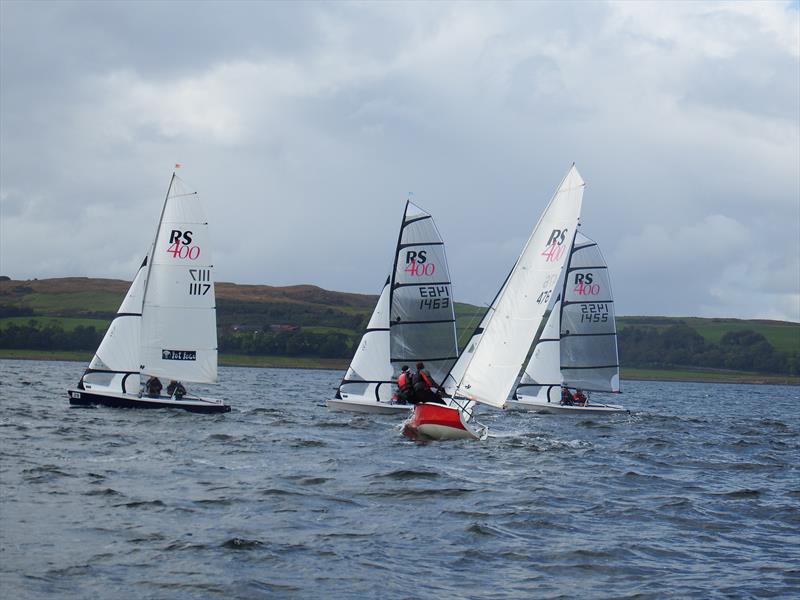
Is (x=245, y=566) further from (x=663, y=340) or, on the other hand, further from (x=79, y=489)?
(x=663, y=340)

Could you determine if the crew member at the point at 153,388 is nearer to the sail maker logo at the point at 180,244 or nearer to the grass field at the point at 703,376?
the sail maker logo at the point at 180,244

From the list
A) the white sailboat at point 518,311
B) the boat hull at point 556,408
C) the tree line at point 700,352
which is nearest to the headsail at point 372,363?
the boat hull at point 556,408

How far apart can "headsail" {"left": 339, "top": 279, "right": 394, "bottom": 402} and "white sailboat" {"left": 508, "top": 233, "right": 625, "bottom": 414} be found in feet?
32.3

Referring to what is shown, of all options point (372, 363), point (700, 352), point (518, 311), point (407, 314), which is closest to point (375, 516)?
point (518, 311)

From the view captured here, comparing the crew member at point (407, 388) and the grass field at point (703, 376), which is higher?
the crew member at point (407, 388)

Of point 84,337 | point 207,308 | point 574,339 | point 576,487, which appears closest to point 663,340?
point 84,337

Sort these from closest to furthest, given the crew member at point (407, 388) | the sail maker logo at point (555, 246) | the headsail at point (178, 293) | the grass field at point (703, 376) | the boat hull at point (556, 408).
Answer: the sail maker logo at point (555, 246) < the crew member at point (407, 388) < the headsail at point (178, 293) < the boat hull at point (556, 408) < the grass field at point (703, 376)

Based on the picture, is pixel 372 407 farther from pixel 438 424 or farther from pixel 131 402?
pixel 438 424

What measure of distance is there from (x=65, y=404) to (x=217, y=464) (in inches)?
752

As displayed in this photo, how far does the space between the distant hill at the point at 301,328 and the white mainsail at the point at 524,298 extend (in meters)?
86.3

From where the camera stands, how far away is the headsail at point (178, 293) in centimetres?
3741

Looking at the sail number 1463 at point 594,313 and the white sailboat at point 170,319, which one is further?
the sail number 1463 at point 594,313

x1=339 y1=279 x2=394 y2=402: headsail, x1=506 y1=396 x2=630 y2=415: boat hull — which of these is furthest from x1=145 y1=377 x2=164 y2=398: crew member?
x1=506 y1=396 x2=630 y2=415: boat hull

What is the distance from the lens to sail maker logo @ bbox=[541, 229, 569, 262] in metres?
29.9
